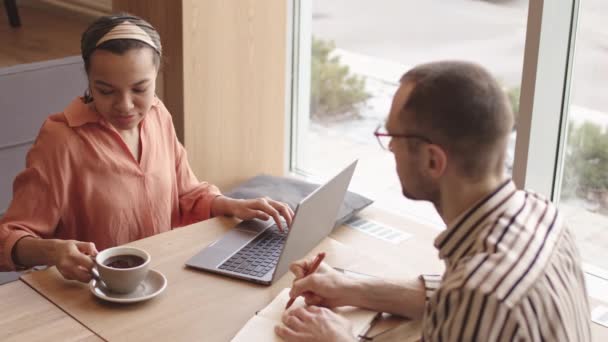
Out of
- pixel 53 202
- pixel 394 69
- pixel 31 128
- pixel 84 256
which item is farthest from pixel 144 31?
pixel 394 69

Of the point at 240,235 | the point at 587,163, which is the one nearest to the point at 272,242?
the point at 240,235

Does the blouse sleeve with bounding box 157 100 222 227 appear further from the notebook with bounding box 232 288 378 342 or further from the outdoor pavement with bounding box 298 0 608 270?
the outdoor pavement with bounding box 298 0 608 270

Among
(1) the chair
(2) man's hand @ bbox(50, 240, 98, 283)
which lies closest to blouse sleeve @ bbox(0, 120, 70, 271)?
(2) man's hand @ bbox(50, 240, 98, 283)

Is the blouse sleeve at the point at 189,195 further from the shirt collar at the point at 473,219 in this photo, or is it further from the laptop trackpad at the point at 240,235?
the shirt collar at the point at 473,219

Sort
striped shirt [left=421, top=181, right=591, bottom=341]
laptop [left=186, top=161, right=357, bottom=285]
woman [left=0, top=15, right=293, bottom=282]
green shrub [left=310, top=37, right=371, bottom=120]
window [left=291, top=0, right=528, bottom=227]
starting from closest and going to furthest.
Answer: striped shirt [left=421, top=181, right=591, bottom=341], laptop [left=186, top=161, right=357, bottom=285], woman [left=0, top=15, right=293, bottom=282], window [left=291, top=0, right=528, bottom=227], green shrub [left=310, top=37, right=371, bottom=120]

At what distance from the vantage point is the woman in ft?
5.83

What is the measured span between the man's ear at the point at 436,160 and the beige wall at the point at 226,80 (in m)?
1.41

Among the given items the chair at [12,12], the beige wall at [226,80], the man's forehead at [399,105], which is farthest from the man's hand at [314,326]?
the chair at [12,12]

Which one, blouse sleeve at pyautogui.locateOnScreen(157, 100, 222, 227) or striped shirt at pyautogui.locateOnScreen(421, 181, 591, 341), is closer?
striped shirt at pyautogui.locateOnScreen(421, 181, 591, 341)

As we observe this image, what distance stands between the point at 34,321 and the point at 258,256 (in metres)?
0.47

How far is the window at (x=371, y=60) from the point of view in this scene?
2.46 metres

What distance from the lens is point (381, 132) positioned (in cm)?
140

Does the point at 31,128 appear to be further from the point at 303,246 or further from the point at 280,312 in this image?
the point at 280,312

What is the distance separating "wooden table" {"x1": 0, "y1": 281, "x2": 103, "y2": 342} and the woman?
11 cm
